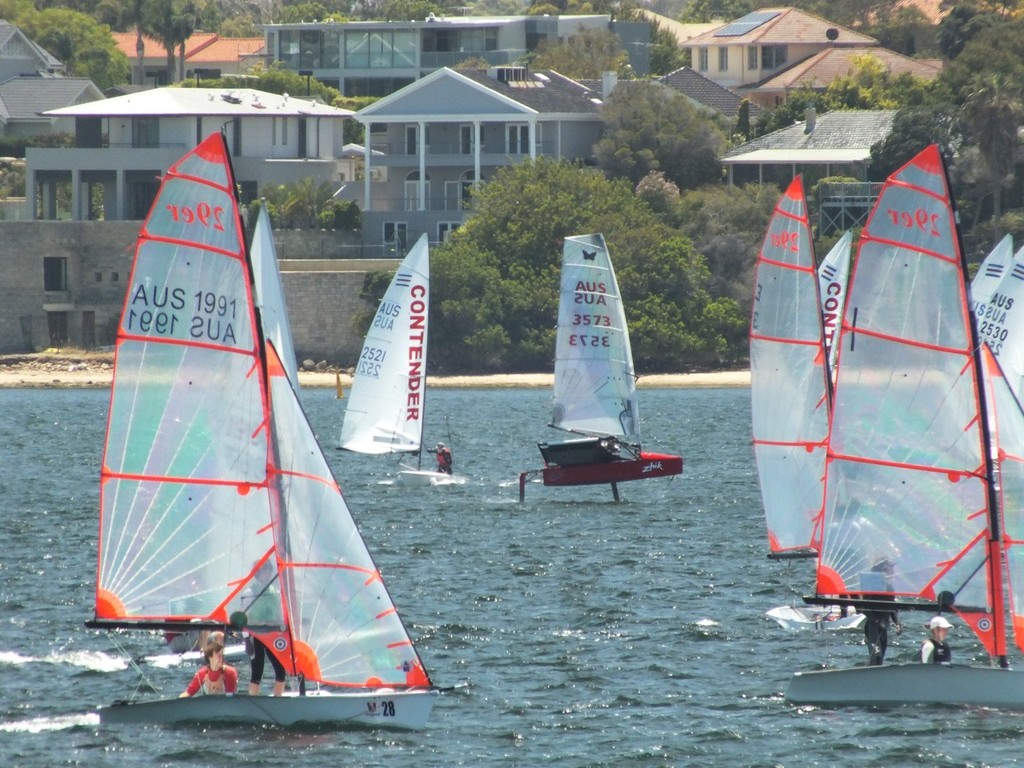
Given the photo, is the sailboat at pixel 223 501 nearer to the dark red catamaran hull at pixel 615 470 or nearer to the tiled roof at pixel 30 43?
the dark red catamaran hull at pixel 615 470

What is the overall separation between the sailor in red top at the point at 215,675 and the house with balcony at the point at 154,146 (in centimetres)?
6481

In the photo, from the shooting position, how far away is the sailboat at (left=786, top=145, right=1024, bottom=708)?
19.3m

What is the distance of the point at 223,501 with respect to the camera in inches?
725

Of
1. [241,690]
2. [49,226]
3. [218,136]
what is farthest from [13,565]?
[49,226]

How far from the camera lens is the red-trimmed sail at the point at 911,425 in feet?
63.6

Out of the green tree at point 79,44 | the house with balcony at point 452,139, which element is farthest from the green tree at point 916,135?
the green tree at point 79,44

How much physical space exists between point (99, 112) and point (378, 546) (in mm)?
53300

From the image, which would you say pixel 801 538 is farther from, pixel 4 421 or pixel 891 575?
pixel 4 421

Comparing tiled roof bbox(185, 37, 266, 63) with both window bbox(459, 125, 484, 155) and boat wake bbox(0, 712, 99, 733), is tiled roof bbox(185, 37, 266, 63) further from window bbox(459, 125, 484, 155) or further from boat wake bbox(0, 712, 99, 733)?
boat wake bbox(0, 712, 99, 733)

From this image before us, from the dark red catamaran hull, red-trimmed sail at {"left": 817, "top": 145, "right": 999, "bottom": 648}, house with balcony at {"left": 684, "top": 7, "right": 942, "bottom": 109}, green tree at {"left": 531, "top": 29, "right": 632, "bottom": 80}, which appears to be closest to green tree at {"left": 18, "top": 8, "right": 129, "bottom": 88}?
green tree at {"left": 531, "top": 29, "right": 632, "bottom": 80}

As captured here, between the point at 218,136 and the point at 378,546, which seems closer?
the point at 218,136

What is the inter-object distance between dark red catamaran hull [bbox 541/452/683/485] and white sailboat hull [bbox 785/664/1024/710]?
16750 mm

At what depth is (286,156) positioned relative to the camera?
86.4 meters

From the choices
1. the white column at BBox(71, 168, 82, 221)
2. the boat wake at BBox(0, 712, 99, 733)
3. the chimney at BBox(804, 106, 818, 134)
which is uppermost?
the chimney at BBox(804, 106, 818, 134)
